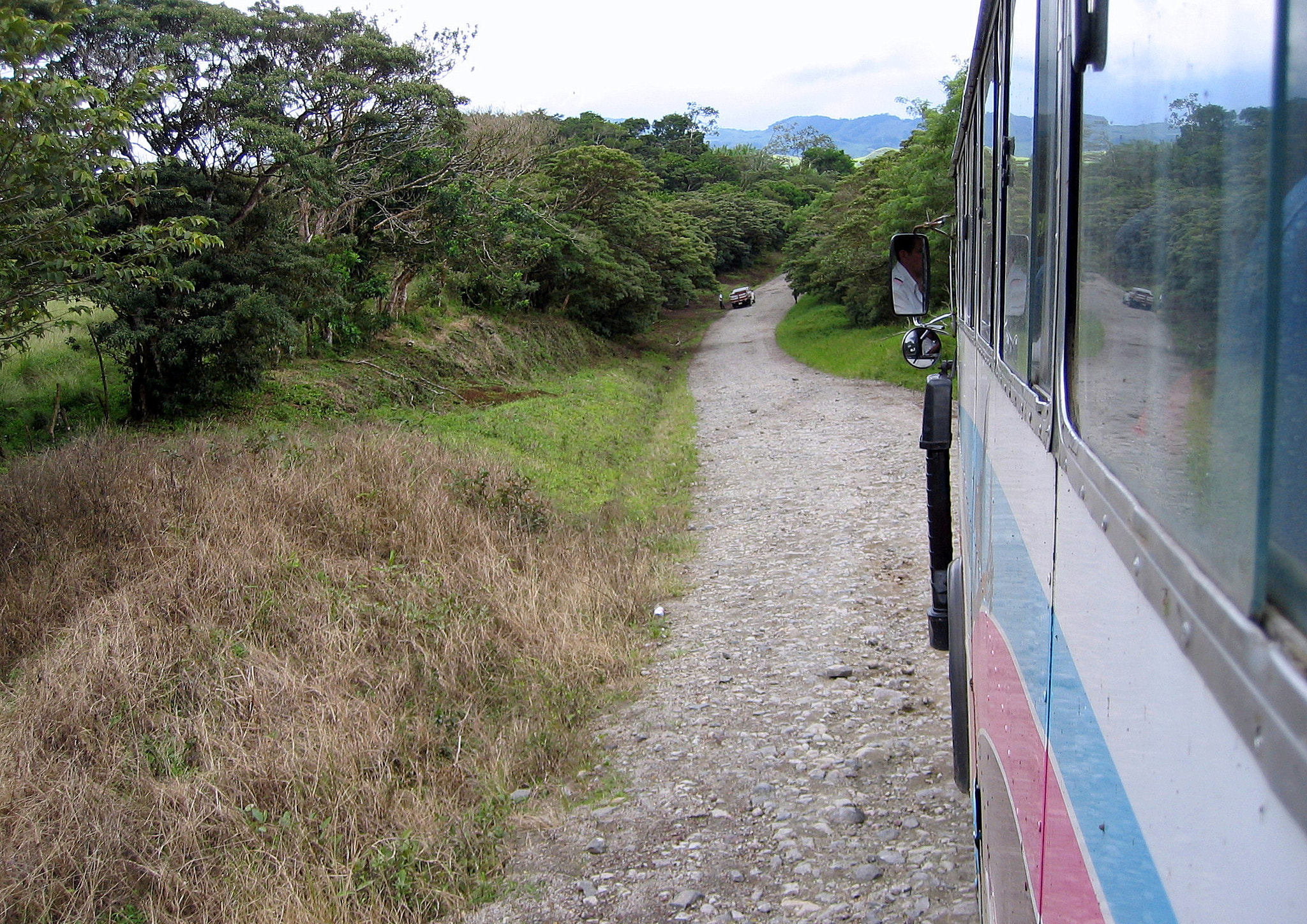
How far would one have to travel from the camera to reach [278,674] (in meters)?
5.83

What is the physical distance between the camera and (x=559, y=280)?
29.4m

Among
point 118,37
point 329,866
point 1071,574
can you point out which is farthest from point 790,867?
point 118,37

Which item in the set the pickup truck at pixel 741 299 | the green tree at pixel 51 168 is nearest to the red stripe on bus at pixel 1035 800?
the green tree at pixel 51 168

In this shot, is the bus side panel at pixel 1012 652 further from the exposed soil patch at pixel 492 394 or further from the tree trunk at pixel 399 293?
A: the tree trunk at pixel 399 293

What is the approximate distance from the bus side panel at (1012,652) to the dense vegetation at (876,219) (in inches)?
375

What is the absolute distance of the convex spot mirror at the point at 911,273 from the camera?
603 cm

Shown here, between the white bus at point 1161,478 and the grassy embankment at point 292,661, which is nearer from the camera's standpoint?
the white bus at point 1161,478

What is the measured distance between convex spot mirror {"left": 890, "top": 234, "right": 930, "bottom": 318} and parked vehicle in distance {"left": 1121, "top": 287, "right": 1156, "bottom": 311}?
4918mm

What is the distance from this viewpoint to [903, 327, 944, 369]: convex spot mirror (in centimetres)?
654

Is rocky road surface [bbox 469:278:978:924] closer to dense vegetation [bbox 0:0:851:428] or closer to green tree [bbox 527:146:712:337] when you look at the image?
dense vegetation [bbox 0:0:851:428]

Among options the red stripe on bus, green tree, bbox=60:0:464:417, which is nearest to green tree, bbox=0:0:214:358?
green tree, bbox=60:0:464:417

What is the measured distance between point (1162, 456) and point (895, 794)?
429 cm

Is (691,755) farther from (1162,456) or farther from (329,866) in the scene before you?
(1162,456)

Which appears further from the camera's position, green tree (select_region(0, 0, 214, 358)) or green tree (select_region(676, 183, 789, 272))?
green tree (select_region(676, 183, 789, 272))
